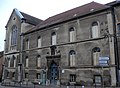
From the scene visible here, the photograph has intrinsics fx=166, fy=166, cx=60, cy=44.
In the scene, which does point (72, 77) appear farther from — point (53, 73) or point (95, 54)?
point (95, 54)

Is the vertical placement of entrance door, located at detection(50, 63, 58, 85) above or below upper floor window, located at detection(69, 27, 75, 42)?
below

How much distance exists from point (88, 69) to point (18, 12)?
74.9 ft

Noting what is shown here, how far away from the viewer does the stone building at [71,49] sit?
67.8 ft

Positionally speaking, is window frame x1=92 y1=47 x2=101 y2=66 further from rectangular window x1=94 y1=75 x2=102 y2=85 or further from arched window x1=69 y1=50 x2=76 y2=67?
arched window x1=69 y1=50 x2=76 y2=67

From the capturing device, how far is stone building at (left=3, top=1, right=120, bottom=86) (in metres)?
20.7

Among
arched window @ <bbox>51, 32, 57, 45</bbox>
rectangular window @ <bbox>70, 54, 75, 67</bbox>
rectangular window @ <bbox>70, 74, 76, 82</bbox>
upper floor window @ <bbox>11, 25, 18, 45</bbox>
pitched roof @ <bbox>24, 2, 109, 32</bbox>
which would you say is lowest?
rectangular window @ <bbox>70, 74, 76, 82</bbox>

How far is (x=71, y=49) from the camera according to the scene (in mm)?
24922

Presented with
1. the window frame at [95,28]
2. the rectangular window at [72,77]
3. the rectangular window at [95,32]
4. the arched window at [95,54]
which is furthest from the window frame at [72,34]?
the rectangular window at [72,77]

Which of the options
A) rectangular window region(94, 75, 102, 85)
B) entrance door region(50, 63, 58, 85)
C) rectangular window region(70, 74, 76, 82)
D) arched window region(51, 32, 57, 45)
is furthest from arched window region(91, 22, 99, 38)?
entrance door region(50, 63, 58, 85)

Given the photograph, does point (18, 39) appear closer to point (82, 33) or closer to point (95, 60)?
point (82, 33)

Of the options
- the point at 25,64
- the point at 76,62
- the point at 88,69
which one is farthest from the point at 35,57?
the point at 88,69

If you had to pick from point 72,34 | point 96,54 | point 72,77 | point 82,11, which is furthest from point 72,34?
point 72,77

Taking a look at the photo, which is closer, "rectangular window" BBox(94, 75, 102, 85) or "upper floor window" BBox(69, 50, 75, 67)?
"rectangular window" BBox(94, 75, 102, 85)

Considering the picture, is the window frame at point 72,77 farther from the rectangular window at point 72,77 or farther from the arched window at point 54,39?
the arched window at point 54,39
